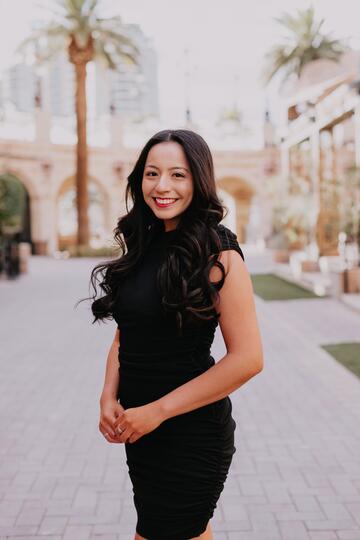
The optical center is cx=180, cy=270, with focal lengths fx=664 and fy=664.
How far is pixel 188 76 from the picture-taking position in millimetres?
44000

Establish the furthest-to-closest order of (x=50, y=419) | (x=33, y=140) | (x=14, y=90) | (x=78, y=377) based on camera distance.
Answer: (x=14, y=90) → (x=33, y=140) → (x=78, y=377) → (x=50, y=419)

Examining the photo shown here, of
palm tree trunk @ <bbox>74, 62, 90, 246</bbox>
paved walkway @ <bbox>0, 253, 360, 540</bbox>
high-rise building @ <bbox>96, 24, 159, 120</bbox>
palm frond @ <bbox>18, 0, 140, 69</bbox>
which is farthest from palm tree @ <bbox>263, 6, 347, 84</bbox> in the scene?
high-rise building @ <bbox>96, 24, 159, 120</bbox>

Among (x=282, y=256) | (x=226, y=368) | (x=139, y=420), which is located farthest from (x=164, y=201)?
(x=282, y=256)

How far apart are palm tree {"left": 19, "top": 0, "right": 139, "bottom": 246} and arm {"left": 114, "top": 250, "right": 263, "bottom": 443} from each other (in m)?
25.8

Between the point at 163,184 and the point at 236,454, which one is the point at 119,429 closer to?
the point at 163,184

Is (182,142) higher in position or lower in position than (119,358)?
higher

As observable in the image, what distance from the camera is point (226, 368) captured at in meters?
1.78

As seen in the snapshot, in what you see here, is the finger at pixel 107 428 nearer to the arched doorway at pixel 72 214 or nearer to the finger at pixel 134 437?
the finger at pixel 134 437

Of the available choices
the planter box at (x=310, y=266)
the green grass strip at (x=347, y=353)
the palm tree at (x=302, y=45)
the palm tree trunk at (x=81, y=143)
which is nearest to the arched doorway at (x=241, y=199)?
the palm tree at (x=302, y=45)

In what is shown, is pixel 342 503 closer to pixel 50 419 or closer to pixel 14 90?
pixel 50 419

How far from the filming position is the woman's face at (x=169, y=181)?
6.20 feet

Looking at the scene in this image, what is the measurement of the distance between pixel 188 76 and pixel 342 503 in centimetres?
4260

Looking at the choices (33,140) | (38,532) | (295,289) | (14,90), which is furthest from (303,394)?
(14,90)

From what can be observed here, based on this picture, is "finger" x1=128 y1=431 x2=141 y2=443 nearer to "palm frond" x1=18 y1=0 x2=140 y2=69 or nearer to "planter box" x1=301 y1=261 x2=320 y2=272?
"planter box" x1=301 y1=261 x2=320 y2=272
